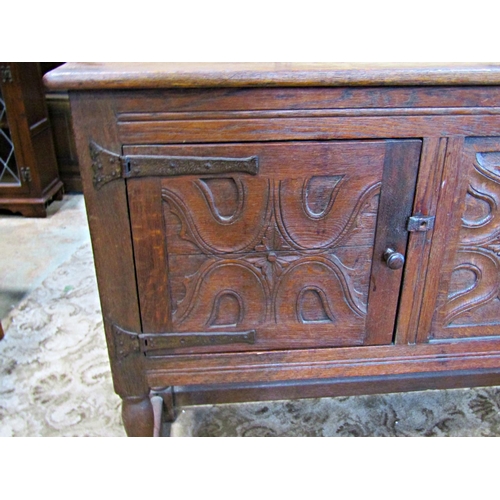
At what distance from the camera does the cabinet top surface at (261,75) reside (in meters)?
0.81

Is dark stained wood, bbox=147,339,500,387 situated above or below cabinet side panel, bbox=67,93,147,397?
below

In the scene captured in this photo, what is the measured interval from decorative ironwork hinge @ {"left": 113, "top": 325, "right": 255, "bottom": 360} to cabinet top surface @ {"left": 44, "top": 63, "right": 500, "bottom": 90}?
1.56 feet

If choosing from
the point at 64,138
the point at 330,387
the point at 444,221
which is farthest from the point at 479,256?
the point at 64,138

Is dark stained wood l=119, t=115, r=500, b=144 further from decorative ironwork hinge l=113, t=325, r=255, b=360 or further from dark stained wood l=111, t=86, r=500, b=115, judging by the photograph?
decorative ironwork hinge l=113, t=325, r=255, b=360

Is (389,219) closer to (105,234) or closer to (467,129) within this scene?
(467,129)

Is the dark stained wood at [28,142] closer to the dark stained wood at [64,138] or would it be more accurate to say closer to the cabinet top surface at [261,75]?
the dark stained wood at [64,138]

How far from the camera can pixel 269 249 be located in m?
0.98

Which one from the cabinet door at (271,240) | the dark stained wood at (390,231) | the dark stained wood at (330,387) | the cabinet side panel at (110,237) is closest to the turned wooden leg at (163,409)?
the dark stained wood at (330,387)

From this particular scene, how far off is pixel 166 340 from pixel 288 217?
35cm

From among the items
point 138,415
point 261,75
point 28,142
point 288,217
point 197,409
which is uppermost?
point 261,75

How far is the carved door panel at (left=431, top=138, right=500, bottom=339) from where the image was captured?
37.6 inches

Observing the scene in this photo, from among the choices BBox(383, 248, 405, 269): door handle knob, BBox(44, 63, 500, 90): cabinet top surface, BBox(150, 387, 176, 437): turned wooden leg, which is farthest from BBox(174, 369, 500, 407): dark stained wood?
BBox(44, 63, 500, 90): cabinet top surface

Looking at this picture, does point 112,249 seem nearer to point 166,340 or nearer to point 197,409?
point 166,340

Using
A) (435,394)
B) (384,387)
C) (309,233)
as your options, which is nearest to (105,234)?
(309,233)
